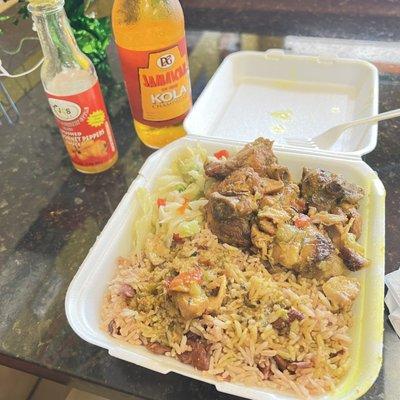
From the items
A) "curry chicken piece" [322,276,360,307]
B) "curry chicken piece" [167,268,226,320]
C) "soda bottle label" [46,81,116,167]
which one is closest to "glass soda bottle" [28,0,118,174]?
"soda bottle label" [46,81,116,167]

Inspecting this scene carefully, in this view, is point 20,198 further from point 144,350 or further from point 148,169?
point 144,350

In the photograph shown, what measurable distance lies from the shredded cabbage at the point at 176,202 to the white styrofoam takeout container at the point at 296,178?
0.07 ft

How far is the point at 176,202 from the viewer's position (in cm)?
101

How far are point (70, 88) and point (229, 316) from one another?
676 mm

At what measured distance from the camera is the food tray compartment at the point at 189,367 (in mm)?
691

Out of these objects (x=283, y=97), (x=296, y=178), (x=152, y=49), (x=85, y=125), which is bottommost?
(x=283, y=97)

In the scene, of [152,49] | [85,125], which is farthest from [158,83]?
[85,125]

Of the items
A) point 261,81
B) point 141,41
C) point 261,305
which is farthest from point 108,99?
point 261,305

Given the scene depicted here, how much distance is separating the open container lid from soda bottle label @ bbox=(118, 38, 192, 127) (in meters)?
0.11

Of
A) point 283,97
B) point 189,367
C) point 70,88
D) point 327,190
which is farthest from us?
point 283,97

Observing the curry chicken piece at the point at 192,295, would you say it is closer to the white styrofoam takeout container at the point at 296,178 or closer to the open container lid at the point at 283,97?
the white styrofoam takeout container at the point at 296,178

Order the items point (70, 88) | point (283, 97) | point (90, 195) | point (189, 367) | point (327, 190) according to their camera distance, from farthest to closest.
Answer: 1. point (283, 97)
2. point (90, 195)
3. point (70, 88)
4. point (327, 190)
5. point (189, 367)

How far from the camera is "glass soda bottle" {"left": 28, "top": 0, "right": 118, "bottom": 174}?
1005 millimetres

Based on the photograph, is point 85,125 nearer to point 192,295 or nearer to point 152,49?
point 152,49
